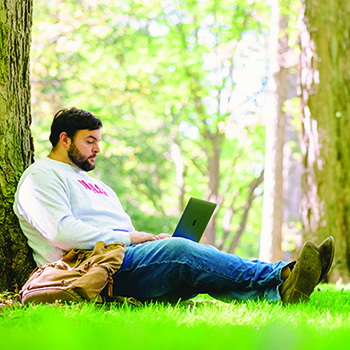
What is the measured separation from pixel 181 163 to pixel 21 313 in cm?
1539

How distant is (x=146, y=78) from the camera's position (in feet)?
50.3

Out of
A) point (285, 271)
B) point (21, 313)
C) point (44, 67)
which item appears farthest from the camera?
point (44, 67)

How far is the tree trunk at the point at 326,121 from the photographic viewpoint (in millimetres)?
5566

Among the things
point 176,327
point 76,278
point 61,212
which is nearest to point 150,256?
point 76,278

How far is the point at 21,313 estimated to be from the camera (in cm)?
220

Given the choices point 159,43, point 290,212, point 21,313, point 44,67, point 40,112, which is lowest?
point 290,212

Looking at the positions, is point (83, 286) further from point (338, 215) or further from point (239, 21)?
point (239, 21)

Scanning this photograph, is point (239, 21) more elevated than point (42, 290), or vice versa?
point (239, 21)

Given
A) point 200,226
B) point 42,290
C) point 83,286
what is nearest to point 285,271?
point 200,226

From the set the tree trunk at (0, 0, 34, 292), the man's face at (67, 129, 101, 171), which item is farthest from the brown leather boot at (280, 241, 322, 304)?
the tree trunk at (0, 0, 34, 292)

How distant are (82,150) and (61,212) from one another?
0.71m

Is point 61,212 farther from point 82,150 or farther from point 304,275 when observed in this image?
point 304,275

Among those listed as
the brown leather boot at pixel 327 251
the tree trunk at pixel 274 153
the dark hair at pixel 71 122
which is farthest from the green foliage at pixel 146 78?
the brown leather boot at pixel 327 251

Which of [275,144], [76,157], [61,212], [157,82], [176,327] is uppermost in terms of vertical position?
[157,82]
